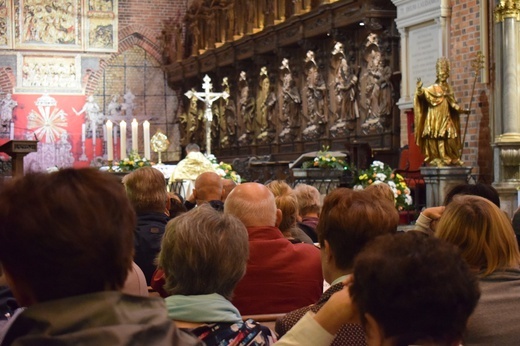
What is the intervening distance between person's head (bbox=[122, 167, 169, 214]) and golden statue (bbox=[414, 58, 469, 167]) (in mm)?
7008

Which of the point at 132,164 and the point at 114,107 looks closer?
the point at 132,164

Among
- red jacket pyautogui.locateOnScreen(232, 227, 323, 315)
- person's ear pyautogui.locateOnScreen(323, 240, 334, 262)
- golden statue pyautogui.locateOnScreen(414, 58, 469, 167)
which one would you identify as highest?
golden statue pyautogui.locateOnScreen(414, 58, 469, 167)

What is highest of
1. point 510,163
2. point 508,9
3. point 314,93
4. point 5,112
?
point 508,9

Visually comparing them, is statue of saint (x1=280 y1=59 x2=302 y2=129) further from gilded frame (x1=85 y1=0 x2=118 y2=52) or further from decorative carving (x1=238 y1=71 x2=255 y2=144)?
gilded frame (x1=85 y1=0 x2=118 y2=52)

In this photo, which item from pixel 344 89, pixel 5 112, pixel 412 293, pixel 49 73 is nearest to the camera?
pixel 412 293

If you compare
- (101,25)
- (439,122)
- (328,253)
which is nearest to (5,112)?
(101,25)

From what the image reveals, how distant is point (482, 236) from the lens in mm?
3049

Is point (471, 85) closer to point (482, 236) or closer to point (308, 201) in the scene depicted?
point (308, 201)

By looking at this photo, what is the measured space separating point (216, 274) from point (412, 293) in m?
1.03

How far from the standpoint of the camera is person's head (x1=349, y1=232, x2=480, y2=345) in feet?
5.85

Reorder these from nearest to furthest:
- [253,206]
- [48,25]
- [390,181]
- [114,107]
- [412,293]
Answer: [412,293], [253,206], [390,181], [48,25], [114,107]

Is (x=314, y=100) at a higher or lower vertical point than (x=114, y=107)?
lower

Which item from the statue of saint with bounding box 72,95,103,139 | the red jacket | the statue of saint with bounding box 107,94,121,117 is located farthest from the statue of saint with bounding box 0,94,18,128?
the red jacket

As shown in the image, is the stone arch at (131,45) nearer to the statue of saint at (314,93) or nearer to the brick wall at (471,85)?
the statue of saint at (314,93)
